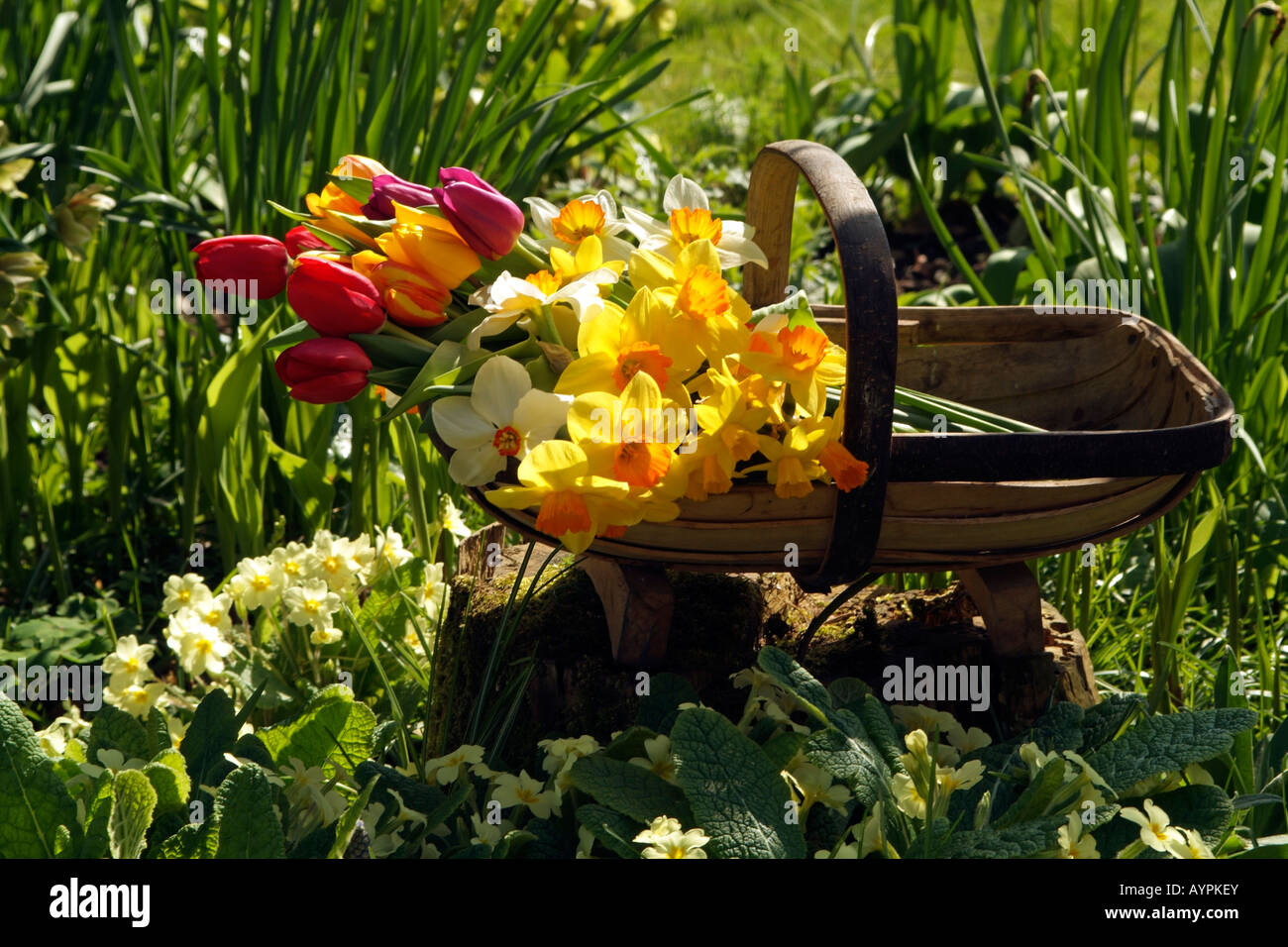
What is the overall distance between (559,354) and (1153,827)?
0.68m

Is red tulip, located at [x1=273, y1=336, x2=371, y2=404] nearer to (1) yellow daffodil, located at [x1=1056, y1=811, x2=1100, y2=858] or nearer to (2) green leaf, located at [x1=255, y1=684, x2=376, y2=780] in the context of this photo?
(2) green leaf, located at [x1=255, y1=684, x2=376, y2=780]

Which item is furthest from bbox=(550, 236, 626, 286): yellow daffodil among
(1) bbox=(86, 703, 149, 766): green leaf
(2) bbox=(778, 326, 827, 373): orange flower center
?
(1) bbox=(86, 703, 149, 766): green leaf

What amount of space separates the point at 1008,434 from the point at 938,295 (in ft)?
4.21

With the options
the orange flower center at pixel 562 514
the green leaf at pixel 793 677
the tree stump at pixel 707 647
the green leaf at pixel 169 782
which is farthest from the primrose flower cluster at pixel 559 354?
the green leaf at pixel 169 782

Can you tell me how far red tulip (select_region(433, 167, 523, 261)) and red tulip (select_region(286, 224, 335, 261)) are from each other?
0.47ft

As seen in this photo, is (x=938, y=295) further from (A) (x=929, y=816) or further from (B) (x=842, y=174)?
(A) (x=929, y=816)

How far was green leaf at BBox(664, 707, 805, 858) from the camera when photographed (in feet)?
3.25

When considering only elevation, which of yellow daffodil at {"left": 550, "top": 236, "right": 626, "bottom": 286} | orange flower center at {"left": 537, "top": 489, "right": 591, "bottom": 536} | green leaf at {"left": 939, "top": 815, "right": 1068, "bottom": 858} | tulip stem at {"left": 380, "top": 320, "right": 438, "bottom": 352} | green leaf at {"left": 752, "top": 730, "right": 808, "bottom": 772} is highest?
yellow daffodil at {"left": 550, "top": 236, "right": 626, "bottom": 286}

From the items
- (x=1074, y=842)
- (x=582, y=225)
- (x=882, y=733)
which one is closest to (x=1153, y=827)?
(x=1074, y=842)

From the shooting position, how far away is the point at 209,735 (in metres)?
1.20

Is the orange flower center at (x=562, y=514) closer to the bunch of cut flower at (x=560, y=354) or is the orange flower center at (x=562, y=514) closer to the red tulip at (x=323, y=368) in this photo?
the bunch of cut flower at (x=560, y=354)

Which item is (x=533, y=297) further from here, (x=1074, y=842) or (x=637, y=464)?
(x=1074, y=842)
